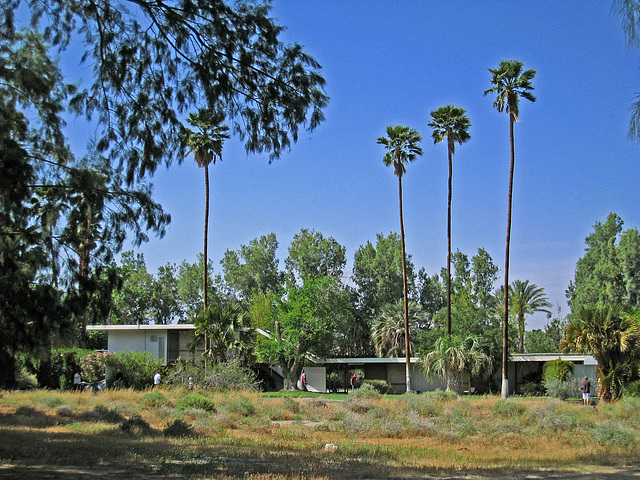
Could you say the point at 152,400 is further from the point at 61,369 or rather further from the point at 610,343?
the point at 610,343

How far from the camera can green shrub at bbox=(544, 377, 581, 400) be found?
108 ft

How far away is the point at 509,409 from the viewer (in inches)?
883

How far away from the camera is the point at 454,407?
2383 centimetres

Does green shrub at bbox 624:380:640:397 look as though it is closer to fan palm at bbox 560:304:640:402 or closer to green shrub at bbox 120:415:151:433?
fan palm at bbox 560:304:640:402

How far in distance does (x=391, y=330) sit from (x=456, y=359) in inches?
816

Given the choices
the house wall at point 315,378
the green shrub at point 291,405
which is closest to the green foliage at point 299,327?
the house wall at point 315,378

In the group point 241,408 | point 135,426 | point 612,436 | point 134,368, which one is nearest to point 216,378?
point 134,368

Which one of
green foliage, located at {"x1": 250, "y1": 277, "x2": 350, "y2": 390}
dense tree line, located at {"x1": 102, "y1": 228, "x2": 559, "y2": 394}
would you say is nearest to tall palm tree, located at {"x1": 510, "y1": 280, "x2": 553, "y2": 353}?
dense tree line, located at {"x1": 102, "y1": 228, "x2": 559, "y2": 394}

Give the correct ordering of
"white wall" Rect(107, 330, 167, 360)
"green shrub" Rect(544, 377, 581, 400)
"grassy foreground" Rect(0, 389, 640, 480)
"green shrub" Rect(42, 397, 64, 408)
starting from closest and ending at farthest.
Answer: "grassy foreground" Rect(0, 389, 640, 480)
"green shrub" Rect(42, 397, 64, 408)
"green shrub" Rect(544, 377, 581, 400)
"white wall" Rect(107, 330, 167, 360)

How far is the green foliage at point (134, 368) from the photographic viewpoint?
116 ft

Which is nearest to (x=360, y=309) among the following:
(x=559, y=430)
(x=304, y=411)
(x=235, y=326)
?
(x=235, y=326)

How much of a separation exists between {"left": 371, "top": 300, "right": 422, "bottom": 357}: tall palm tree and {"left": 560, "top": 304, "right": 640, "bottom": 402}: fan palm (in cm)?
2911

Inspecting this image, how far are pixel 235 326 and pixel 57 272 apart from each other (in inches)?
1080

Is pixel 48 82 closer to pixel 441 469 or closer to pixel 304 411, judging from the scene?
pixel 441 469
